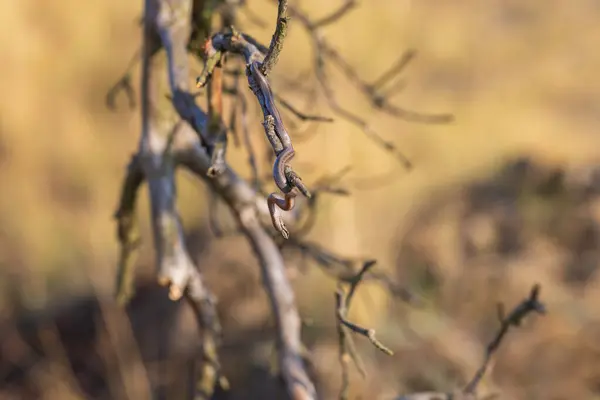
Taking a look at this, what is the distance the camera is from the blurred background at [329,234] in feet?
7.41

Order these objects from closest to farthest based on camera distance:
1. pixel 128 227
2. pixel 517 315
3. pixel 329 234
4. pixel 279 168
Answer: pixel 279 168, pixel 517 315, pixel 128 227, pixel 329 234

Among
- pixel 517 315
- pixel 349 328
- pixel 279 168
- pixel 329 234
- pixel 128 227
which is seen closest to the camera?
pixel 279 168

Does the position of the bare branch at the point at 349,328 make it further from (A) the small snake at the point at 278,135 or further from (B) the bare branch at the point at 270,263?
(A) the small snake at the point at 278,135

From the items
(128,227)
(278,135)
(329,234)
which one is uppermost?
(329,234)

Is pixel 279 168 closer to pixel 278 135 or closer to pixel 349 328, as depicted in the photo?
pixel 278 135

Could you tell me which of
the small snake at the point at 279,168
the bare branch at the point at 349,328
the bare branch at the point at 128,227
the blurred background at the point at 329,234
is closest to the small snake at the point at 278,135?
the small snake at the point at 279,168

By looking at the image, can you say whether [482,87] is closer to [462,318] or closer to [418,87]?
[418,87]

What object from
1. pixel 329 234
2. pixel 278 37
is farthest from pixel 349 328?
pixel 329 234

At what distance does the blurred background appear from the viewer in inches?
88.9

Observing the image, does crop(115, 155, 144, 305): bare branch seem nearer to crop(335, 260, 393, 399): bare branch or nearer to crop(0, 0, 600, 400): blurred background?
crop(335, 260, 393, 399): bare branch

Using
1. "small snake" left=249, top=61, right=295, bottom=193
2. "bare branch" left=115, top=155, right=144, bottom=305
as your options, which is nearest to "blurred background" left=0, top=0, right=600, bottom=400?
"bare branch" left=115, top=155, right=144, bottom=305

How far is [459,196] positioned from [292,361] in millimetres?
2768

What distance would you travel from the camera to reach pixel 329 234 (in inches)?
106

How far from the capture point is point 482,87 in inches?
169
